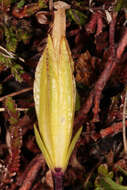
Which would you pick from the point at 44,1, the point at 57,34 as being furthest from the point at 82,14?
the point at 57,34

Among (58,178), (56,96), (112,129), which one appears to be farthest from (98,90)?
(58,178)

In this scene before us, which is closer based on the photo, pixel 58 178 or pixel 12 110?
pixel 58 178

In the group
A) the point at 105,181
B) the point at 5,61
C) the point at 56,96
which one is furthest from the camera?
the point at 5,61

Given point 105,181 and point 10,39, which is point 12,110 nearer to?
point 10,39

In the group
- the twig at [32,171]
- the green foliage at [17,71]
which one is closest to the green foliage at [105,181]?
the twig at [32,171]

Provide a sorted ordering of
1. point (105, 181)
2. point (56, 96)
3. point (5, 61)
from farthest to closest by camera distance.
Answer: point (5, 61), point (105, 181), point (56, 96)

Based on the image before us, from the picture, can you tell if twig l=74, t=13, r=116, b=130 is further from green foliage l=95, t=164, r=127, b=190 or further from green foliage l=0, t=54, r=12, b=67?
green foliage l=0, t=54, r=12, b=67

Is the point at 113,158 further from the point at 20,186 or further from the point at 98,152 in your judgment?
the point at 20,186

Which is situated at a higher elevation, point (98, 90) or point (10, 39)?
point (10, 39)

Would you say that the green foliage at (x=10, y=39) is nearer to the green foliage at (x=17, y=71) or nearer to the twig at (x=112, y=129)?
the green foliage at (x=17, y=71)

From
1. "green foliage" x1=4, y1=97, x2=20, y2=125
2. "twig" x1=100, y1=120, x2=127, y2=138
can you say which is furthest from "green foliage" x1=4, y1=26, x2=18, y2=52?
"twig" x1=100, y1=120, x2=127, y2=138

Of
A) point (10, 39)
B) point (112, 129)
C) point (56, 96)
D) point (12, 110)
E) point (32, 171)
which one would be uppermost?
point (10, 39)
